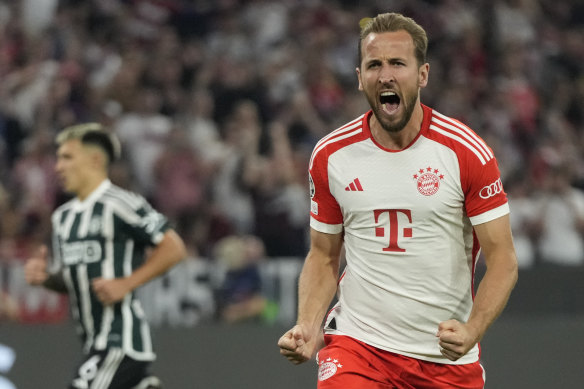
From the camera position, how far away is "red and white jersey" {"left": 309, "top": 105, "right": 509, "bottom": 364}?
417 cm

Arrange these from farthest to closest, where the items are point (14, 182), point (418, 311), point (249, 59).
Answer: point (249, 59), point (14, 182), point (418, 311)

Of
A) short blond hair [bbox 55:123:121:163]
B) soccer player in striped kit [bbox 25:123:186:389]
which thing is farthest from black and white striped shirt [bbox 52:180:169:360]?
short blond hair [bbox 55:123:121:163]

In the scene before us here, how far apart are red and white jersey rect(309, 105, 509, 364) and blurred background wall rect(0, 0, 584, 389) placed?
13.3 ft

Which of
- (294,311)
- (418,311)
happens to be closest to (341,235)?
(418,311)

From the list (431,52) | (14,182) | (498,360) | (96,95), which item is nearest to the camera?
(498,360)

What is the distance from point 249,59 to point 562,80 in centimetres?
351

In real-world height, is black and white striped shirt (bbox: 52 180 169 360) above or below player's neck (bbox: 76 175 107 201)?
below

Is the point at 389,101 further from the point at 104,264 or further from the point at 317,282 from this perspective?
the point at 104,264

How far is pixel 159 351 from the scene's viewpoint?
27.5ft

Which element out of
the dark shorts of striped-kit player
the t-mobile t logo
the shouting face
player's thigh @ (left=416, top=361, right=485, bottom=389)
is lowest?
the dark shorts of striped-kit player

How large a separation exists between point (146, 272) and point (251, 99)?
4.97m

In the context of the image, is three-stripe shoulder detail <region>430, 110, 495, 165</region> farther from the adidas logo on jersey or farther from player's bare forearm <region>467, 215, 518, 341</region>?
the adidas logo on jersey

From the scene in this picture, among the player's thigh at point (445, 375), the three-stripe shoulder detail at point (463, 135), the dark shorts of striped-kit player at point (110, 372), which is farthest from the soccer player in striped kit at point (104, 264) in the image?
the three-stripe shoulder detail at point (463, 135)

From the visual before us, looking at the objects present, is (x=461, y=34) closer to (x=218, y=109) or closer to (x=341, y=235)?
(x=218, y=109)
